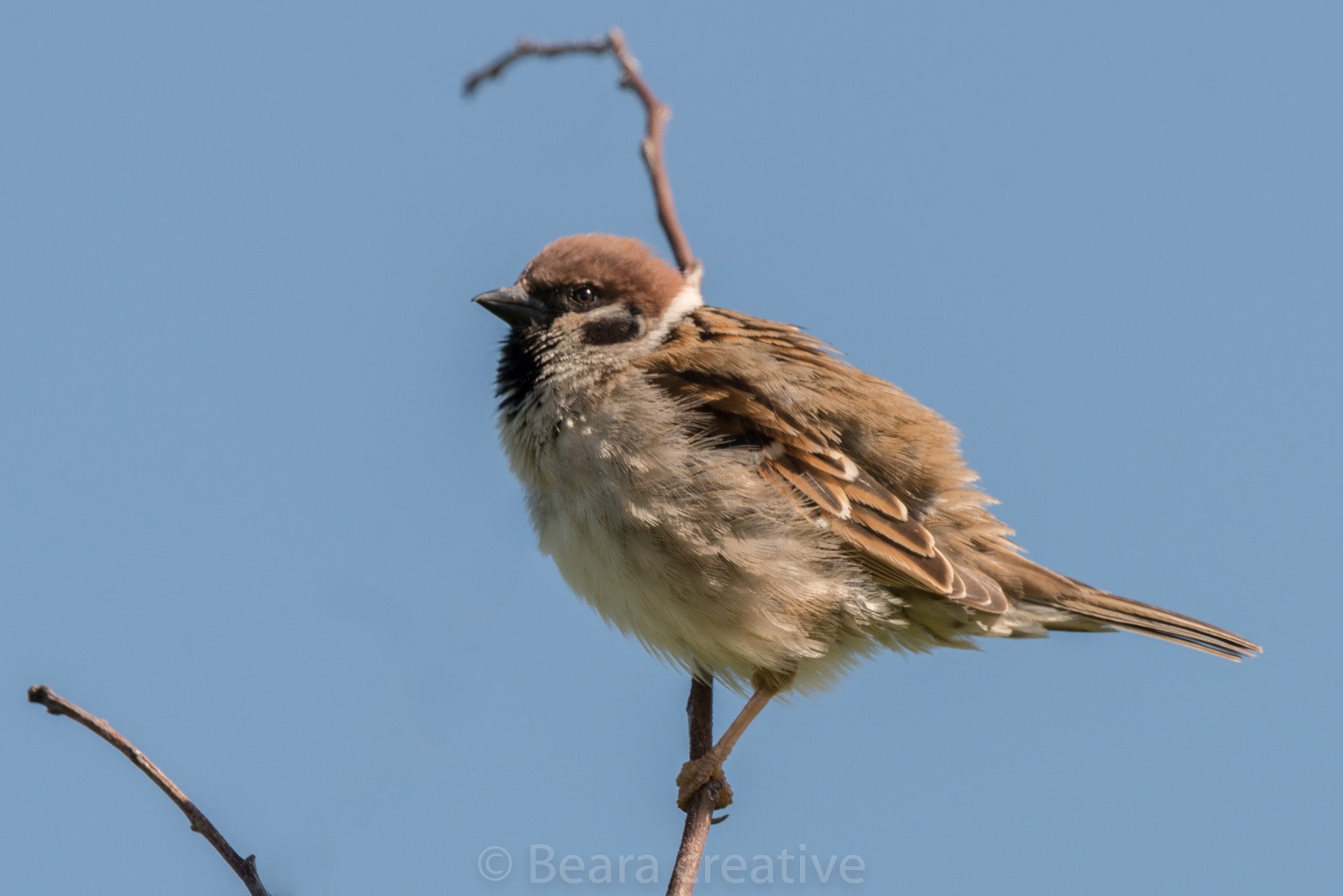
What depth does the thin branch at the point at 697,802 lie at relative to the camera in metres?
3.88

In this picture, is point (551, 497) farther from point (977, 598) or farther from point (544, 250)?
point (977, 598)

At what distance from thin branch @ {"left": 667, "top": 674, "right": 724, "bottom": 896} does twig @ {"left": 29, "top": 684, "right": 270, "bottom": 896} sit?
1.43 meters

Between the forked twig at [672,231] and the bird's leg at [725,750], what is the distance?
0.04m

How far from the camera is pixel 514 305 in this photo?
521 centimetres

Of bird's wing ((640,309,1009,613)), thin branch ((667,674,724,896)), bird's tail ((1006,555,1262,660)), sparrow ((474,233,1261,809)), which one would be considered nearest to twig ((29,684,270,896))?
thin branch ((667,674,724,896))

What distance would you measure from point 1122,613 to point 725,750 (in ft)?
5.75

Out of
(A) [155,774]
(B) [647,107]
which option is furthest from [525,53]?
(A) [155,774]

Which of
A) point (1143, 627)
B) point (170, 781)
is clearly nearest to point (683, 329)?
point (1143, 627)

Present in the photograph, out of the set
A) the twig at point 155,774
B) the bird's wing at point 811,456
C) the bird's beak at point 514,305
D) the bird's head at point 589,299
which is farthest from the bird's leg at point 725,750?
the twig at point 155,774

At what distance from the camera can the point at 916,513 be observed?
5055mm

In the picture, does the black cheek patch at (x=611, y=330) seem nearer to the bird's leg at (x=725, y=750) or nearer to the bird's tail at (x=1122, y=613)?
the bird's leg at (x=725, y=750)

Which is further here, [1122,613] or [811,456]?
[1122,613]

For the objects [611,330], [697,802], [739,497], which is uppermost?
[611,330]

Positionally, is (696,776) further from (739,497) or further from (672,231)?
(672,231)
